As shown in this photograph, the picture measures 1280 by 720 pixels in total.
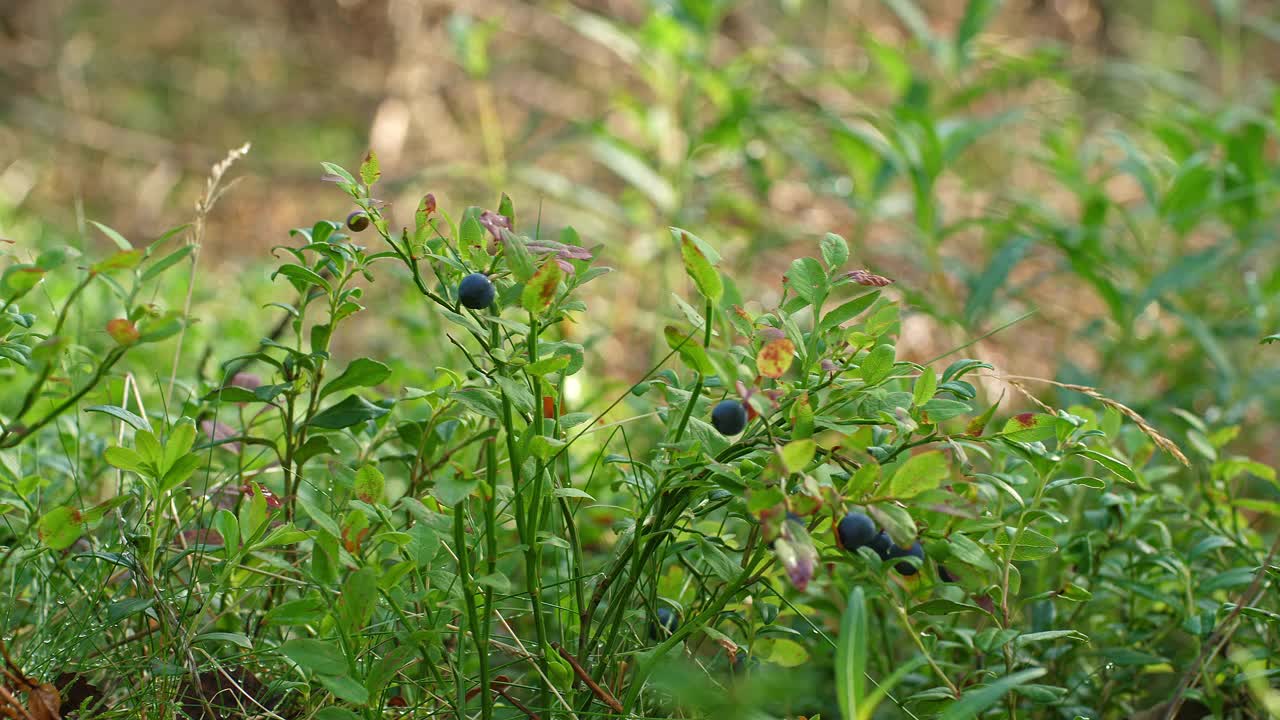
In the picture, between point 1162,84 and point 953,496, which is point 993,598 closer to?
point 953,496

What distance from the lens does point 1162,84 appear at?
223cm

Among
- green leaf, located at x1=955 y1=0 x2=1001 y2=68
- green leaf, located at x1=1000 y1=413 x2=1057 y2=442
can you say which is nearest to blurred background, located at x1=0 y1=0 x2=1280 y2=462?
green leaf, located at x1=955 y1=0 x2=1001 y2=68

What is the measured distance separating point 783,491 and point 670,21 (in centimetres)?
174

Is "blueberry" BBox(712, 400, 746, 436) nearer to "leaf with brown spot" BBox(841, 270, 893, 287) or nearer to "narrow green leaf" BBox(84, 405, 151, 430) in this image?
"leaf with brown spot" BBox(841, 270, 893, 287)

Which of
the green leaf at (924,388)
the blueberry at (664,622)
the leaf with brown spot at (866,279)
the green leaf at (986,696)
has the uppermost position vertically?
the leaf with brown spot at (866,279)

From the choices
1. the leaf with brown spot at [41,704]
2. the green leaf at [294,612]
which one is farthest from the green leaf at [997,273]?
the leaf with brown spot at [41,704]

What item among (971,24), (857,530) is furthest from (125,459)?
(971,24)

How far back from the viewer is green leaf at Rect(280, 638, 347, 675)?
675 millimetres

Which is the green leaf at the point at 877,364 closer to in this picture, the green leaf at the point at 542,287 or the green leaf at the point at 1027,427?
the green leaf at the point at 1027,427

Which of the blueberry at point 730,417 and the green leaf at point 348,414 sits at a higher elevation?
the blueberry at point 730,417

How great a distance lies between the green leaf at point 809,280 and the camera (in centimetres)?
73

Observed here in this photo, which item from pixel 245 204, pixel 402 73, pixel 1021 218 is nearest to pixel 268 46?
pixel 245 204

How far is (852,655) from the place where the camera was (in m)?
0.60

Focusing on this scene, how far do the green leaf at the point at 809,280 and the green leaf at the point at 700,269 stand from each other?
0.08m
